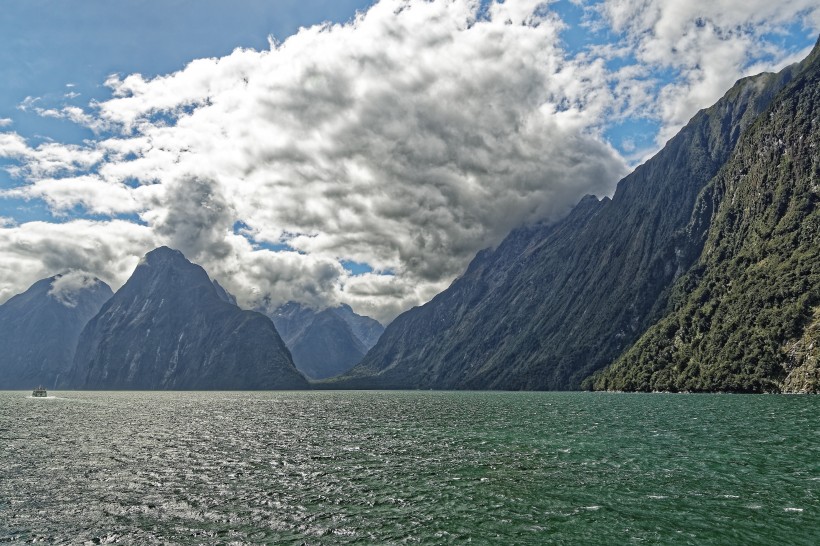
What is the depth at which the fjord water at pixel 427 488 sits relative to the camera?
39.9 m

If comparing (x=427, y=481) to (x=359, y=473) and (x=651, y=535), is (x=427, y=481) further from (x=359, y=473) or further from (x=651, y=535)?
(x=651, y=535)

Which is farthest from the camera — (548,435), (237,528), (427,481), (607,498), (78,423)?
(78,423)

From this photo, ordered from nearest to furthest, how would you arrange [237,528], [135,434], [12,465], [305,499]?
[237,528] < [305,499] < [12,465] < [135,434]

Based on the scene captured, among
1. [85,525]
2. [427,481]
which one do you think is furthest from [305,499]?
[85,525]

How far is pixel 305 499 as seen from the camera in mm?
50844

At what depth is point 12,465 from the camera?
70.4 meters

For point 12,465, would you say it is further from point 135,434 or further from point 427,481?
point 427,481

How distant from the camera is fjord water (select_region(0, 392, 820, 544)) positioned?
39938 millimetres

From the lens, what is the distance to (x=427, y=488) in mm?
53906

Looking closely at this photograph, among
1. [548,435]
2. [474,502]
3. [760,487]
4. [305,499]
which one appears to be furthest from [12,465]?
[760,487]

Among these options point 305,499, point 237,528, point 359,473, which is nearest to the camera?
point 237,528

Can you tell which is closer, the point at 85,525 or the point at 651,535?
the point at 651,535

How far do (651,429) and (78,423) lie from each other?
137302 mm

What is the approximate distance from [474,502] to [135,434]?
289 ft
